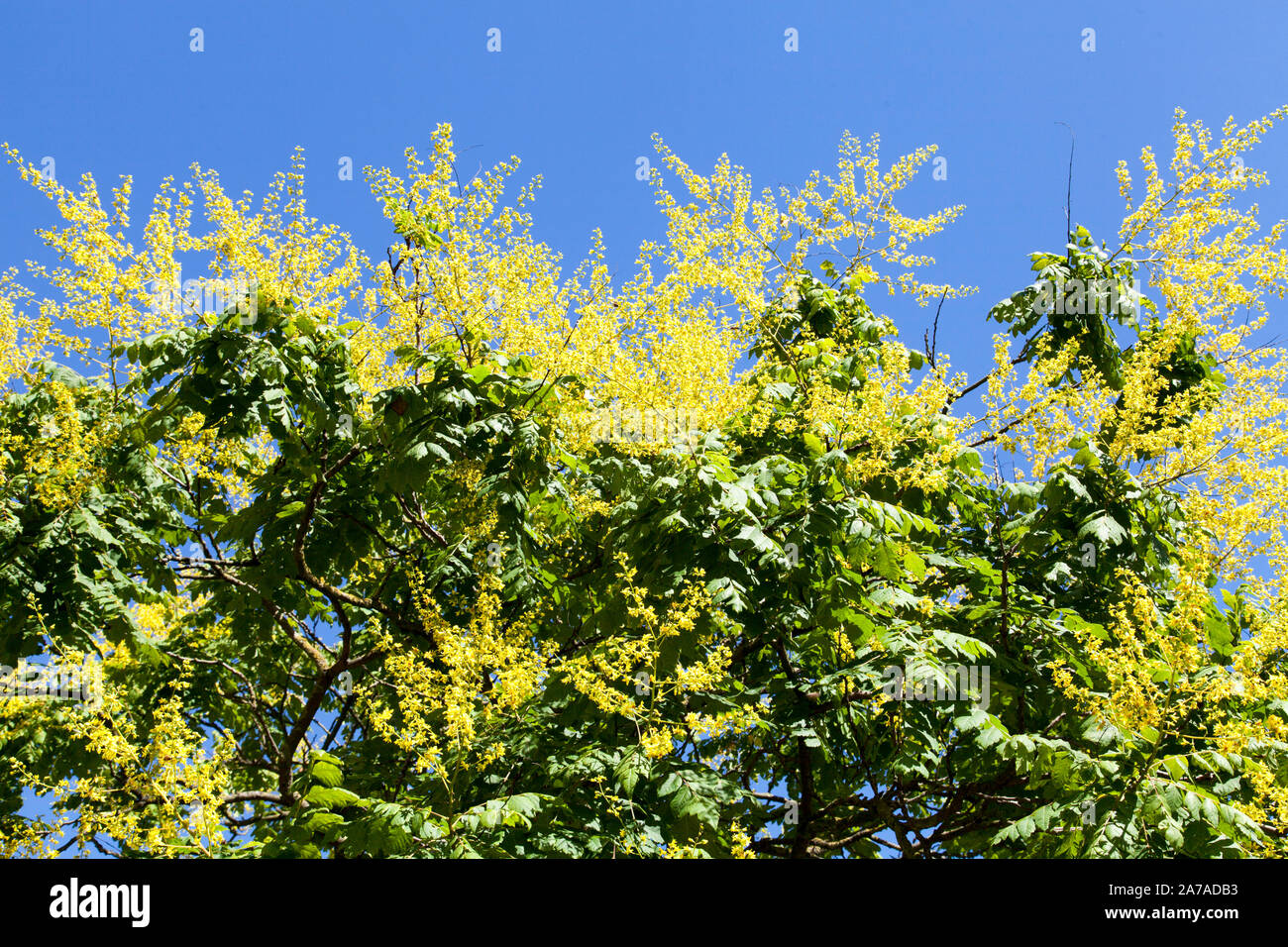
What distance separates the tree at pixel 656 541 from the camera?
12.8 ft

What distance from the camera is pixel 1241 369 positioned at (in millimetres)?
5348

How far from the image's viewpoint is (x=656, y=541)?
4695mm

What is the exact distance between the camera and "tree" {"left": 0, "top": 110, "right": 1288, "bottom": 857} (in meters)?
3.90

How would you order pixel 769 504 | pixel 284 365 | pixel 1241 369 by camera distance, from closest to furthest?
pixel 769 504, pixel 284 365, pixel 1241 369

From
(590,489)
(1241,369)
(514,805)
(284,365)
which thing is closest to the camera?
(514,805)

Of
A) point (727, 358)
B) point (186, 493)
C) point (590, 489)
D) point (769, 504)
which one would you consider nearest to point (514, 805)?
point (769, 504)
